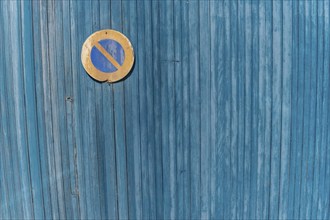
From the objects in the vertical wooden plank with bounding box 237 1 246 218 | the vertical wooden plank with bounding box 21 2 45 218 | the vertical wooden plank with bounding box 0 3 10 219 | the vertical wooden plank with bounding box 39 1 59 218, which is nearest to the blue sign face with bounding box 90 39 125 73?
the vertical wooden plank with bounding box 39 1 59 218

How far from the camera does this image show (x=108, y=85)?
204 centimetres

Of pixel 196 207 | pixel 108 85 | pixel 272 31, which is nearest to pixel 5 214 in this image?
pixel 108 85

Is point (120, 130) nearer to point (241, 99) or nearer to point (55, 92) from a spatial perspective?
point (55, 92)

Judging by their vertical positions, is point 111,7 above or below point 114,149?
above

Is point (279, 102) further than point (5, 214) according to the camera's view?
No

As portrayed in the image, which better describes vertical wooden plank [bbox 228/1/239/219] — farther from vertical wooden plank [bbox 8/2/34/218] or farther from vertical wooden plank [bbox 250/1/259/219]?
vertical wooden plank [bbox 8/2/34/218]

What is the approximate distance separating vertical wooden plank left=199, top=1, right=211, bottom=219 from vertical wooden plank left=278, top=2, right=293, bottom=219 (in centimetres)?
57

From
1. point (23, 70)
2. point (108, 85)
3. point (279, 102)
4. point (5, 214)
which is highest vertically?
point (23, 70)

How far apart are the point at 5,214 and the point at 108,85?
54.7 inches

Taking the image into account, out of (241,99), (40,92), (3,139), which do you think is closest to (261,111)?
(241,99)

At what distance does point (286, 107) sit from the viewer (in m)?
2.11

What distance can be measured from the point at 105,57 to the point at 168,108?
1.94ft

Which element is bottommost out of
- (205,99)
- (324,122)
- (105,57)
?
(324,122)

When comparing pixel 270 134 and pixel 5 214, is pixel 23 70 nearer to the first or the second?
pixel 5 214
